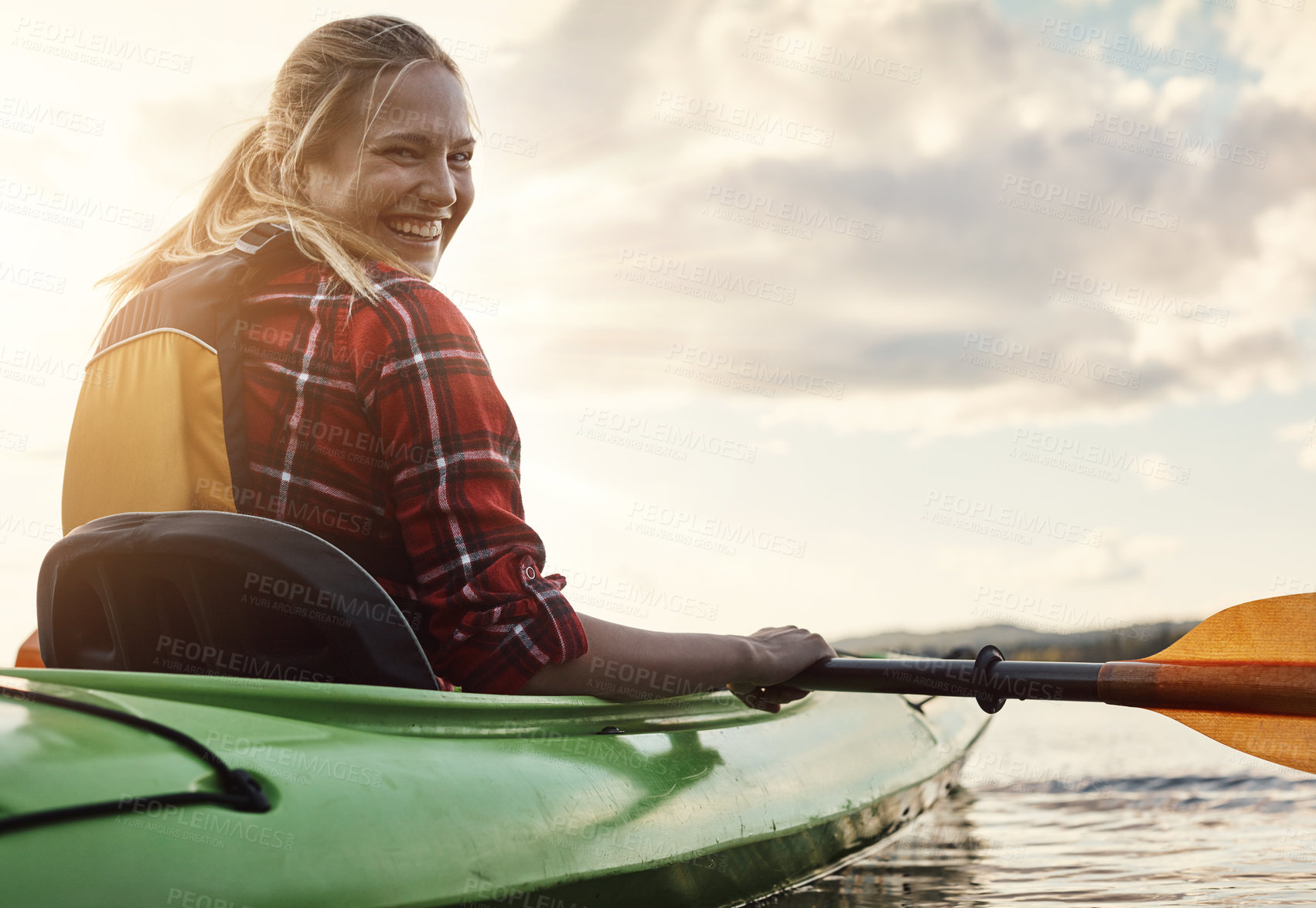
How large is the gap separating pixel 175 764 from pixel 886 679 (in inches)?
66.1

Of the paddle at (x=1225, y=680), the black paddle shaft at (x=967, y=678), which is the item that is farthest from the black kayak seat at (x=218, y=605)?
the paddle at (x=1225, y=680)

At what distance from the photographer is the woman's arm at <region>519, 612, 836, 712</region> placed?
2.03 m

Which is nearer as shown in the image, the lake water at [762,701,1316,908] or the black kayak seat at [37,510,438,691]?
the black kayak seat at [37,510,438,691]

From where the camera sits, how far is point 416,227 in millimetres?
2289

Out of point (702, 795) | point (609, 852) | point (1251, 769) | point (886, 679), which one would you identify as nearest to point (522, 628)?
point (609, 852)

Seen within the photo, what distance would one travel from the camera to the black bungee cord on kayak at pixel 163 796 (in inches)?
51.8

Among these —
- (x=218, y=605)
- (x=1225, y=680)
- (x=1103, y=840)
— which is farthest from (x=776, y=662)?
(x=1103, y=840)

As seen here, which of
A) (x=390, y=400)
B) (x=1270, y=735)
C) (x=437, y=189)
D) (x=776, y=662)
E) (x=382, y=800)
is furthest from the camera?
(x=776, y=662)

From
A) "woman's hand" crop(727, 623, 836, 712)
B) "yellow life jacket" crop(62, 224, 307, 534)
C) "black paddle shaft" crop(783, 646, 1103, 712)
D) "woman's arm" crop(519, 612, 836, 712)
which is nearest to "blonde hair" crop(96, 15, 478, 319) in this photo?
"yellow life jacket" crop(62, 224, 307, 534)

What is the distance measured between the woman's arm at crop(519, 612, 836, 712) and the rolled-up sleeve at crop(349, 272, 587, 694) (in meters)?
0.16

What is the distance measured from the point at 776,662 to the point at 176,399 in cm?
144

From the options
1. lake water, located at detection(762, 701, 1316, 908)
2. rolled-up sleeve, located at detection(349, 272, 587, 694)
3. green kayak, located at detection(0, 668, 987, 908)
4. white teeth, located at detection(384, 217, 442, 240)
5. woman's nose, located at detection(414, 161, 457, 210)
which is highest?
woman's nose, located at detection(414, 161, 457, 210)

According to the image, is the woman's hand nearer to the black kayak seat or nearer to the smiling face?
the black kayak seat

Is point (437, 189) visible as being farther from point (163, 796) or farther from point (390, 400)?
point (163, 796)
